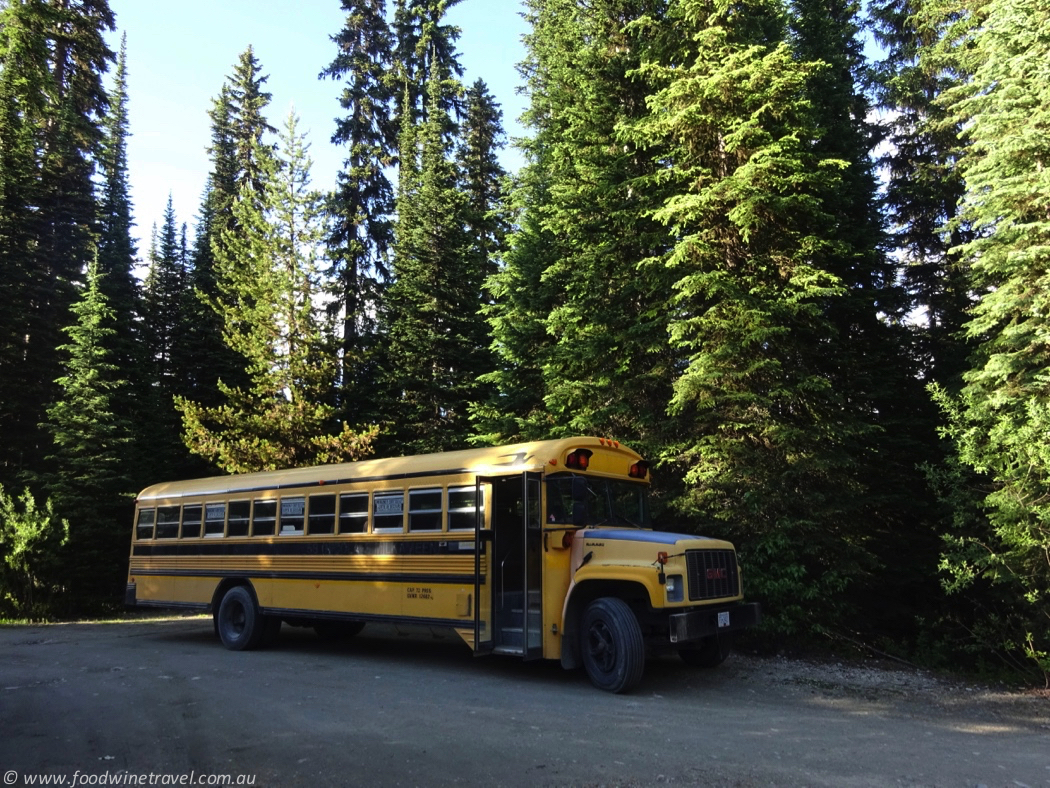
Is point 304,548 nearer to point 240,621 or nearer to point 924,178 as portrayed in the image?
point 240,621

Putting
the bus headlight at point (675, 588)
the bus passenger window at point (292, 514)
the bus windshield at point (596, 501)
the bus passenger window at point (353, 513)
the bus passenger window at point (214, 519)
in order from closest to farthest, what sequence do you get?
the bus headlight at point (675, 588)
the bus windshield at point (596, 501)
the bus passenger window at point (353, 513)
the bus passenger window at point (292, 514)
the bus passenger window at point (214, 519)

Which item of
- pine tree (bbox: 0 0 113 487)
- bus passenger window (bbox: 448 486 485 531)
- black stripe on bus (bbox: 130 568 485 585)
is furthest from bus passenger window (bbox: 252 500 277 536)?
pine tree (bbox: 0 0 113 487)

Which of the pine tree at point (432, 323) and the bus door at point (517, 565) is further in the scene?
the pine tree at point (432, 323)

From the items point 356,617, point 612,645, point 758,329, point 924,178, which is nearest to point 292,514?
point 356,617

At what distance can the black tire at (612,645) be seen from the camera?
8047 millimetres

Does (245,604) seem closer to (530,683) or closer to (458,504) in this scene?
(458,504)

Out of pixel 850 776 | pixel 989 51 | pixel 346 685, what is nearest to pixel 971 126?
pixel 989 51

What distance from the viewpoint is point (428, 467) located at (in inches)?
402

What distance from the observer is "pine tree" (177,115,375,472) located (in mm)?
19938

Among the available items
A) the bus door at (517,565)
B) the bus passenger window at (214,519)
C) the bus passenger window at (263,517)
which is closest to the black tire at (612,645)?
the bus door at (517,565)

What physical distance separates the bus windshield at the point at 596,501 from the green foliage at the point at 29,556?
1555 centimetres

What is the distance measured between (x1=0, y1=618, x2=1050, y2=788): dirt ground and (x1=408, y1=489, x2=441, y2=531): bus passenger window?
192 centimetres

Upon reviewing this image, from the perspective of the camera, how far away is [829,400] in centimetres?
1241

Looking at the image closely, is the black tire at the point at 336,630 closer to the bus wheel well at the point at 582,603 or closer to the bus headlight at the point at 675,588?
the bus wheel well at the point at 582,603
